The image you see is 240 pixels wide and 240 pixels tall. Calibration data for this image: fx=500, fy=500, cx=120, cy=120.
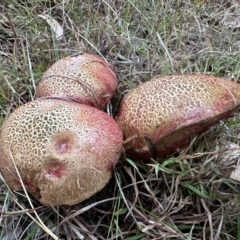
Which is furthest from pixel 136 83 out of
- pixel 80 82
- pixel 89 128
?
pixel 89 128

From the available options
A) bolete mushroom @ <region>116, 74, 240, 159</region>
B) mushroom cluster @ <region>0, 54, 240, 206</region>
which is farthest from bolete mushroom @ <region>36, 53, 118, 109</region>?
bolete mushroom @ <region>116, 74, 240, 159</region>

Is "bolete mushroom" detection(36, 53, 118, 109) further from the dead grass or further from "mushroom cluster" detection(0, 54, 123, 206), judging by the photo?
the dead grass

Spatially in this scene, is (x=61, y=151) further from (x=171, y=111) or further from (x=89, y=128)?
(x=171, y=111)

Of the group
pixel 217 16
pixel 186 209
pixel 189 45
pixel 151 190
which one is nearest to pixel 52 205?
pixel 151 190

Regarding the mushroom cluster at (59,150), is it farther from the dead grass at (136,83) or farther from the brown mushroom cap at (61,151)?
the dead grass at (136,83)

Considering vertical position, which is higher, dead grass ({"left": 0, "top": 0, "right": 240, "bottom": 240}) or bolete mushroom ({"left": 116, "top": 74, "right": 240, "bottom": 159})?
bolete mushroom ({"left": 116, "top": 74, "right": 240, "bottom": 159})
